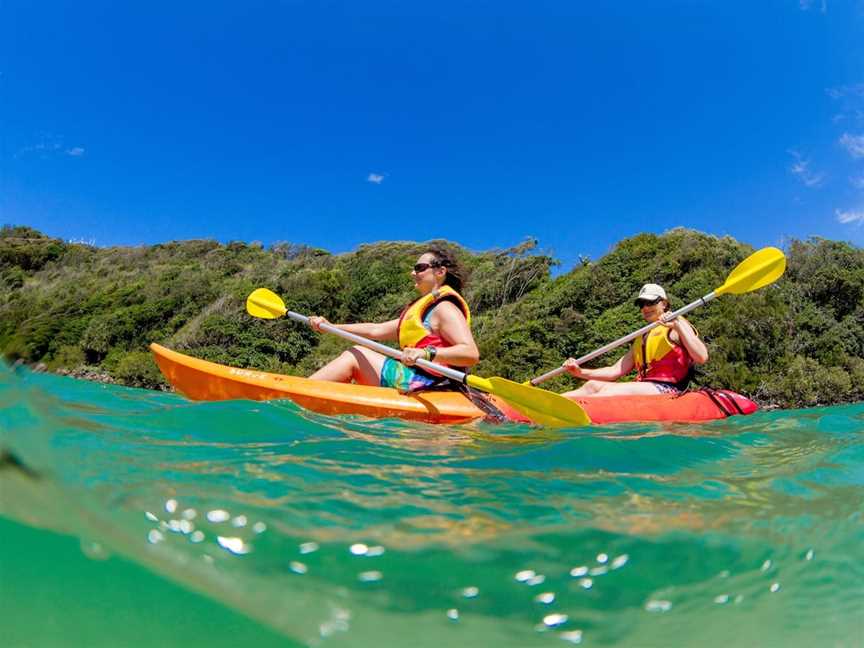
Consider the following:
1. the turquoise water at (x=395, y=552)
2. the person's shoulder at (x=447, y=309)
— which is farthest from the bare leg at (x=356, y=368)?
the turquoise water at (x=395, y=552)

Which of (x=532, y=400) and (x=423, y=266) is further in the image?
(x=423, y=266)

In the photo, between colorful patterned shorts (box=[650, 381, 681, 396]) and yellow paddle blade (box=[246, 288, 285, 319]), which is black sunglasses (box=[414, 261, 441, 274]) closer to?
yellow paddle blade (box=[246, 288, 285, 319])

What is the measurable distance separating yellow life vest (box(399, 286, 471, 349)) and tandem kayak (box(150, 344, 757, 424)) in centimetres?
38

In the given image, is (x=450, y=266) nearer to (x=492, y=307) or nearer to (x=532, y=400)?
(x=532, y=400)

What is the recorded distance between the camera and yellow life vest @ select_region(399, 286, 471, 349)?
354cm

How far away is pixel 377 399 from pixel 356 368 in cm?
66

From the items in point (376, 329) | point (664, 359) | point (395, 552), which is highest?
point (376, 329)

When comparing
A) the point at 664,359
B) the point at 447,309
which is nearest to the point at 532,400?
the point at 447,309

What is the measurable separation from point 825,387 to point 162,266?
963 inches

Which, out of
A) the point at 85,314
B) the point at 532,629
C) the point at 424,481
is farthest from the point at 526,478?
the point at 85,314

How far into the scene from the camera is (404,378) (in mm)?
3570

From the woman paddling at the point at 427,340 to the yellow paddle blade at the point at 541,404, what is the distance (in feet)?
0.81

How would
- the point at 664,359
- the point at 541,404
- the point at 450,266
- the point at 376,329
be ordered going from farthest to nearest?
the point at 664,359 → the point at 376,329 → the point at 450,266 → the point at 541,404

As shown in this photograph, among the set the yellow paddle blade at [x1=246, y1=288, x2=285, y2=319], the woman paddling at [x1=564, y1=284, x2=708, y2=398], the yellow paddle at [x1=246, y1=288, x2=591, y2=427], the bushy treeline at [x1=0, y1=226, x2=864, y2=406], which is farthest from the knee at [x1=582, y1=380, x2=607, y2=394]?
the bushy treeline at [x1=0, y1=226, x2=864, y2=406]
